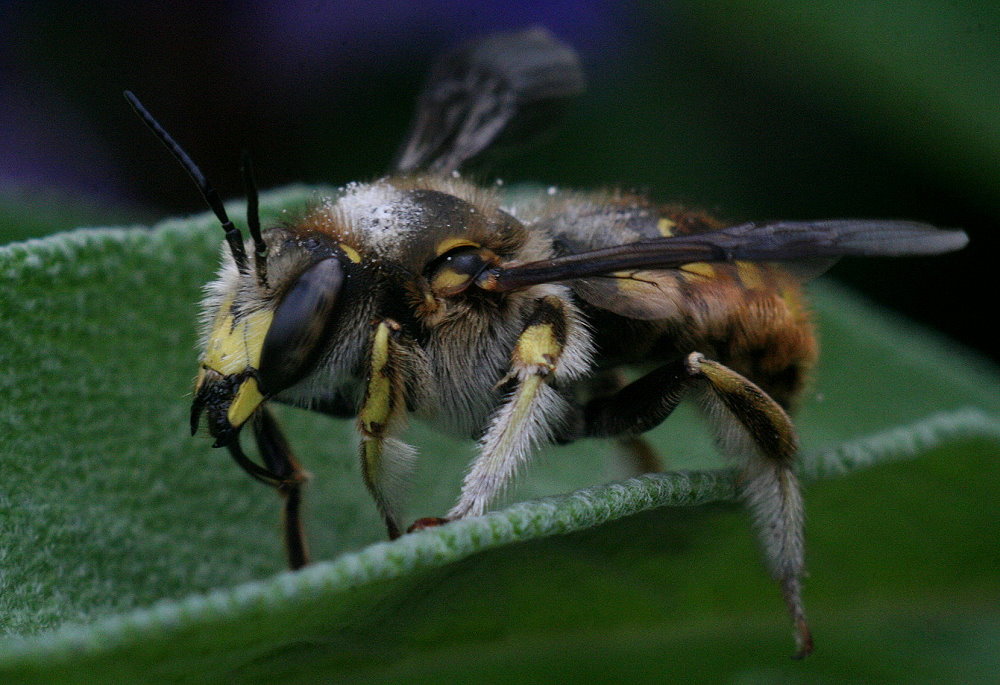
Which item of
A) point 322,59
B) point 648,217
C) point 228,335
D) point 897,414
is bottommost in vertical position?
point 897,414

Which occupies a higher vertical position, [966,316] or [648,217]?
[648,217]

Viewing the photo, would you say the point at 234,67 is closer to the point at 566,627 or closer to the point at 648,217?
the point at 648,217

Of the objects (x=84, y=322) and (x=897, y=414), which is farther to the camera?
(x=897, y=414)

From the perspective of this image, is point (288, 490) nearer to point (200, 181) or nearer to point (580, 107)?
point (200, 181)

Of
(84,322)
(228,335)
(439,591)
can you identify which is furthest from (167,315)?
(439,591)

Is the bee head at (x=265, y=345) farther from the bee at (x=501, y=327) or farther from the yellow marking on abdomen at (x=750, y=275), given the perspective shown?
the yellow marking on abdomen at (x=750, y=275)

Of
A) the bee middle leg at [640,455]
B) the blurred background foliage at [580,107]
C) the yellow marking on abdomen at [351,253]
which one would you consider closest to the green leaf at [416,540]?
the bee middle leg at [640,455]

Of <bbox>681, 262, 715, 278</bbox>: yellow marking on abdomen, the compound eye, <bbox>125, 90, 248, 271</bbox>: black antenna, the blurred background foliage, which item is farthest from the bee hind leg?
the blurred background foliage
